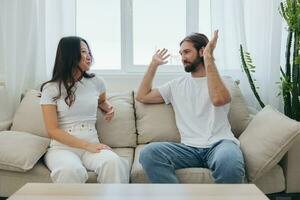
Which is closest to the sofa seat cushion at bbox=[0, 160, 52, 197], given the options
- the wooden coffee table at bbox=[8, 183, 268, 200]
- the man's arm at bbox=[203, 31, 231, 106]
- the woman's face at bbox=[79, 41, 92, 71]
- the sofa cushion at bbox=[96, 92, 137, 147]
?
the wooden coffee table at bbox=[8, 183, 268, 200]

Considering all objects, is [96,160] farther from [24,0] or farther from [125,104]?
[24,0]

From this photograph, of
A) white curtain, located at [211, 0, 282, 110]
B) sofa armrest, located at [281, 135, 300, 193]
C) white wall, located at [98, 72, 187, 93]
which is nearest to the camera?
sofa armrest, located at [281, 135, 300, 193]

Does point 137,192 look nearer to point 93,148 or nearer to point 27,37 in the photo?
point 93,148

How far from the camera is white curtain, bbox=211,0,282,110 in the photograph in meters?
2.90

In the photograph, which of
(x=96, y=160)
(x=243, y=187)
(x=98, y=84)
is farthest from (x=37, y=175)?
(x=243, y=187)

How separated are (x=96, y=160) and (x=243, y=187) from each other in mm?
817

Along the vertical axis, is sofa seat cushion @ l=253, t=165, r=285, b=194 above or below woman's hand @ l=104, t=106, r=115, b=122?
below

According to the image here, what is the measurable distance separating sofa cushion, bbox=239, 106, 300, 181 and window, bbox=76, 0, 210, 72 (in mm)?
1145

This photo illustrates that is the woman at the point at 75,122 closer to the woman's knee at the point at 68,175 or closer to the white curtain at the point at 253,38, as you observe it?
the woman's knee at the point at 68,175

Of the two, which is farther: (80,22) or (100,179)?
(80,22)

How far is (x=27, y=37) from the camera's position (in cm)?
293

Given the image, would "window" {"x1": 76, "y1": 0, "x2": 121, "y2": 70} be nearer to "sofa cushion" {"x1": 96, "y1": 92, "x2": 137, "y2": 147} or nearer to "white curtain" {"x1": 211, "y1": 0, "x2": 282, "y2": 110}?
"sofa cushion" {"x1": 96, "y1": 92, "x2": 137, "y2": 147}

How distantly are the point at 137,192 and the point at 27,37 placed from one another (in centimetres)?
178

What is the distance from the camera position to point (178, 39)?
325cm
